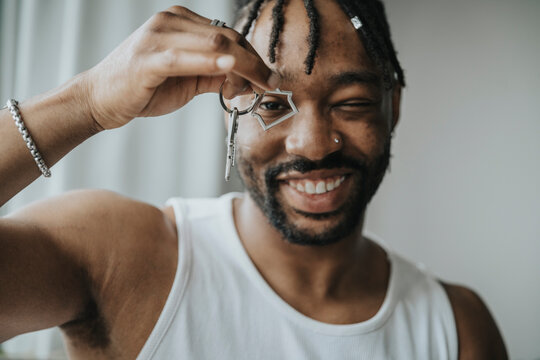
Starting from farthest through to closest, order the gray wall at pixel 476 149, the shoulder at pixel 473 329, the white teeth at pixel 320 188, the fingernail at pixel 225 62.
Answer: the gray wall at pixel 476 149 → the shoulder at pixel 473 329 → the white teeth at pixel 320 188 → the fingernail at pixel 225 62

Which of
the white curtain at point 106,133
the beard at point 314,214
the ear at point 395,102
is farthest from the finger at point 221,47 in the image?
the white curtain at point 106,133

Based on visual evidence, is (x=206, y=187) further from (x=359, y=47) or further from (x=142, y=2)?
(x=359, y=47)

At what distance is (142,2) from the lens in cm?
154

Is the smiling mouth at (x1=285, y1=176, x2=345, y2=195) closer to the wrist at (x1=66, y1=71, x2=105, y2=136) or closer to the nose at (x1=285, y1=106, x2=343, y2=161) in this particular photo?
the nose at (x1=285, y1=106, x2=343, y2=161)

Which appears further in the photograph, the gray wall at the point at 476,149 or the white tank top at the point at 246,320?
the gray wall at the point at 476,149

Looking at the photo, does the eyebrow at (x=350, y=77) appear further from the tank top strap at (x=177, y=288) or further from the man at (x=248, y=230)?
the tank top strap at (x=177, y=288)

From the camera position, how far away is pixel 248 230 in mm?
1171

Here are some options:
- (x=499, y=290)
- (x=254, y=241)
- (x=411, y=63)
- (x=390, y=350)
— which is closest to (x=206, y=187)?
(x=254, y=241)

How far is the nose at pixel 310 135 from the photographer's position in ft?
3.14

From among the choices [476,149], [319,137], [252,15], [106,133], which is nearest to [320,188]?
[319,137]

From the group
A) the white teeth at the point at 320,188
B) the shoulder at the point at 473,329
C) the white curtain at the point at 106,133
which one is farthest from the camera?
the white curtain at the point at 106,133

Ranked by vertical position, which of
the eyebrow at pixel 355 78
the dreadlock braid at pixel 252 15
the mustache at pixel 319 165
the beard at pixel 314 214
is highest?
the dreadlock braid at pixel 252 15

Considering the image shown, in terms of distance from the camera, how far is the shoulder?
1.17 m

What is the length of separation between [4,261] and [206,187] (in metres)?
1.13
